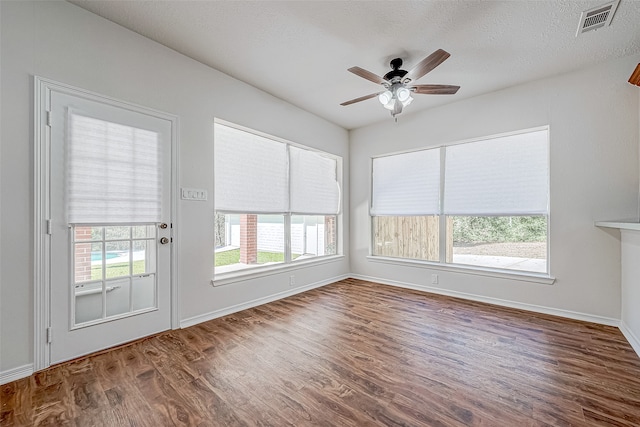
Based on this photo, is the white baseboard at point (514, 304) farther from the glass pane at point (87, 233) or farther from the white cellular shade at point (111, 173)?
the glass pane at point (87, 233)

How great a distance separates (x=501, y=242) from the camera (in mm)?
3701

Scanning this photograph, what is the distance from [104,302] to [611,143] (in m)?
5.32

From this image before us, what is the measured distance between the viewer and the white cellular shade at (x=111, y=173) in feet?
7.29

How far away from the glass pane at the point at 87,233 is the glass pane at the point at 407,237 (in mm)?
3939

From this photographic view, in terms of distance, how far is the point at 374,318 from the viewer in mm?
3133

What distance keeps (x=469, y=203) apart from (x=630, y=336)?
2.02 m

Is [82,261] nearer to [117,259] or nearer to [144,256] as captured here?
[117,259]

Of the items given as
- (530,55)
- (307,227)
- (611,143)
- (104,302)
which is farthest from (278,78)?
(611,143)

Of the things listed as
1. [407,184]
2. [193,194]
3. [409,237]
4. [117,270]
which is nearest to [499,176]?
[407,184]

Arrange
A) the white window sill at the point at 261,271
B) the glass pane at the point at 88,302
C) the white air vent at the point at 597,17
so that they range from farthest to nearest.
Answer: the white window sill at the point at 261,271
the glass pane at the point at 88,302
the white air vent at the point at 597,17

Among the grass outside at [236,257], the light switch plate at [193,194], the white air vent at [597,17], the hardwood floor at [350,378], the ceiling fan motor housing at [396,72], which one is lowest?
the hardwood floor at [350,378]

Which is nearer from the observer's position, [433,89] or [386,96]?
[433,89]

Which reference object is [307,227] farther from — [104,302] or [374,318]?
[104,302]

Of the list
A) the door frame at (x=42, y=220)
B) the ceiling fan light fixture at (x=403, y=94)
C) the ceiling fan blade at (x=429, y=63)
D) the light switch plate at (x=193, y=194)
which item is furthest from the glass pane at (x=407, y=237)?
the door frame at (x=42, y=220)
